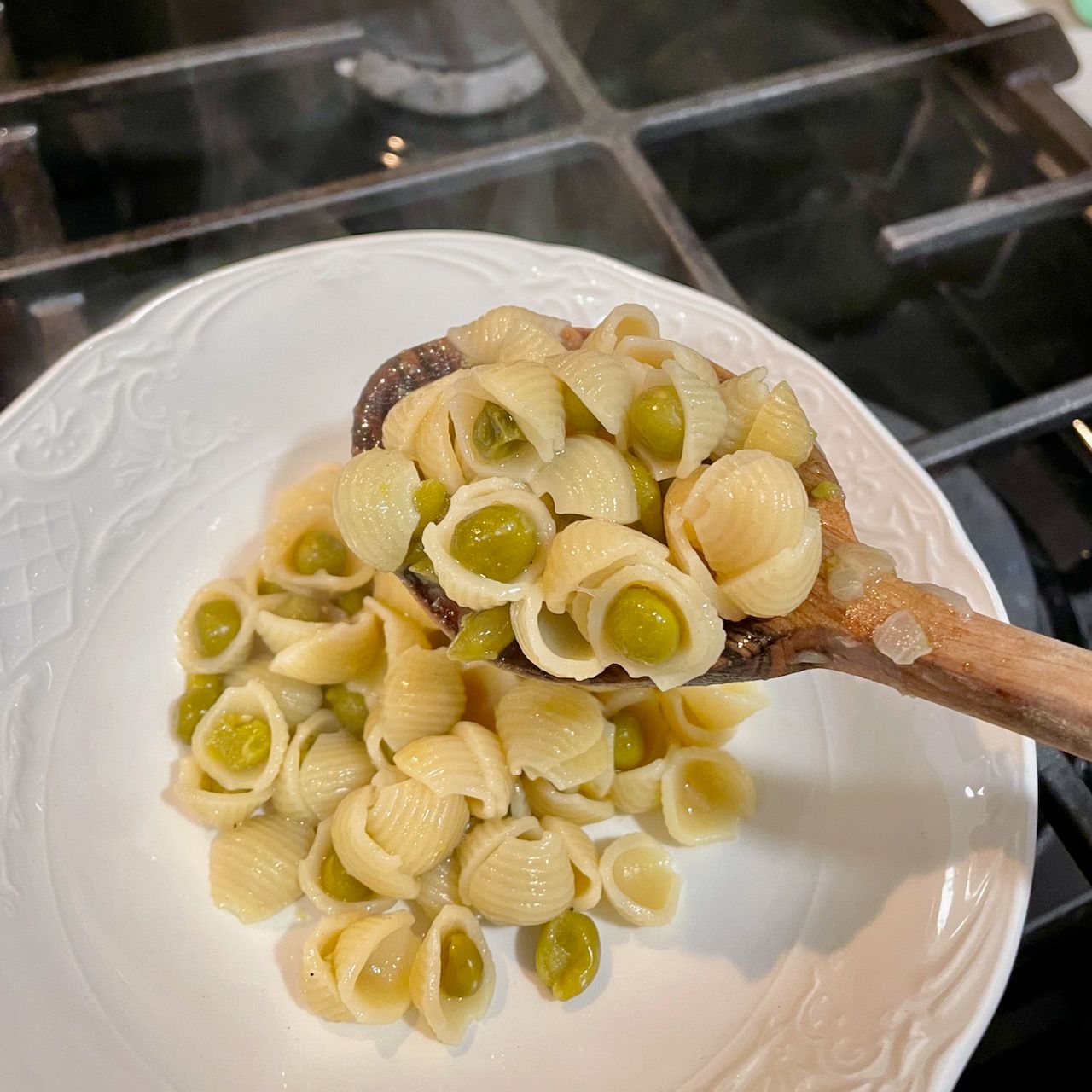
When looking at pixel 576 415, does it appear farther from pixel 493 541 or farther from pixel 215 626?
pixel 215 626

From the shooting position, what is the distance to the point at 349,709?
77.0 inches

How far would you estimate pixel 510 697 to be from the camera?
1831 millimetres

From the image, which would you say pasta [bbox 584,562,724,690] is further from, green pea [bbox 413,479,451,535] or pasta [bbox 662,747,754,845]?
pasta [bbox 662,747,754,845]

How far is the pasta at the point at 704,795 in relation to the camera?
1824mm

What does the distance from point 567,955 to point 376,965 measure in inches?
12.8

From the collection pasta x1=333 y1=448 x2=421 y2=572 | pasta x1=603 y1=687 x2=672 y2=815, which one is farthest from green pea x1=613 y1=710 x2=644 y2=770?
pasta x1=333 y1=448 x2=421 y2=572

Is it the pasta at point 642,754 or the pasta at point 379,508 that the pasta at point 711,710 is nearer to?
the pasta at point 642,754

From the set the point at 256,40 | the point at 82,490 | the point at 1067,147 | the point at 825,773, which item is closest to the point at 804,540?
the point at 825,773

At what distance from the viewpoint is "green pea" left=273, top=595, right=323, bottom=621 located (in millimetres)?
2002

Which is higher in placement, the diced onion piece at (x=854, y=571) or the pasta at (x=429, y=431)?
the pasta at (x=429, y=431)

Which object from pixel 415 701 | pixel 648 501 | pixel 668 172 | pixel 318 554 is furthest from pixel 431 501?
pixel 668 172

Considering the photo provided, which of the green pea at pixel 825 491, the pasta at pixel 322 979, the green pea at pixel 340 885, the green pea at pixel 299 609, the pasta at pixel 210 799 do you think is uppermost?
the green pea at pixel 299 609

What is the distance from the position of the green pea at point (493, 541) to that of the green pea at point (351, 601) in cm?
65

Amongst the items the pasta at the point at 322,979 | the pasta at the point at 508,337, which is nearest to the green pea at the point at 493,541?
the pasta at the point at 508,337
